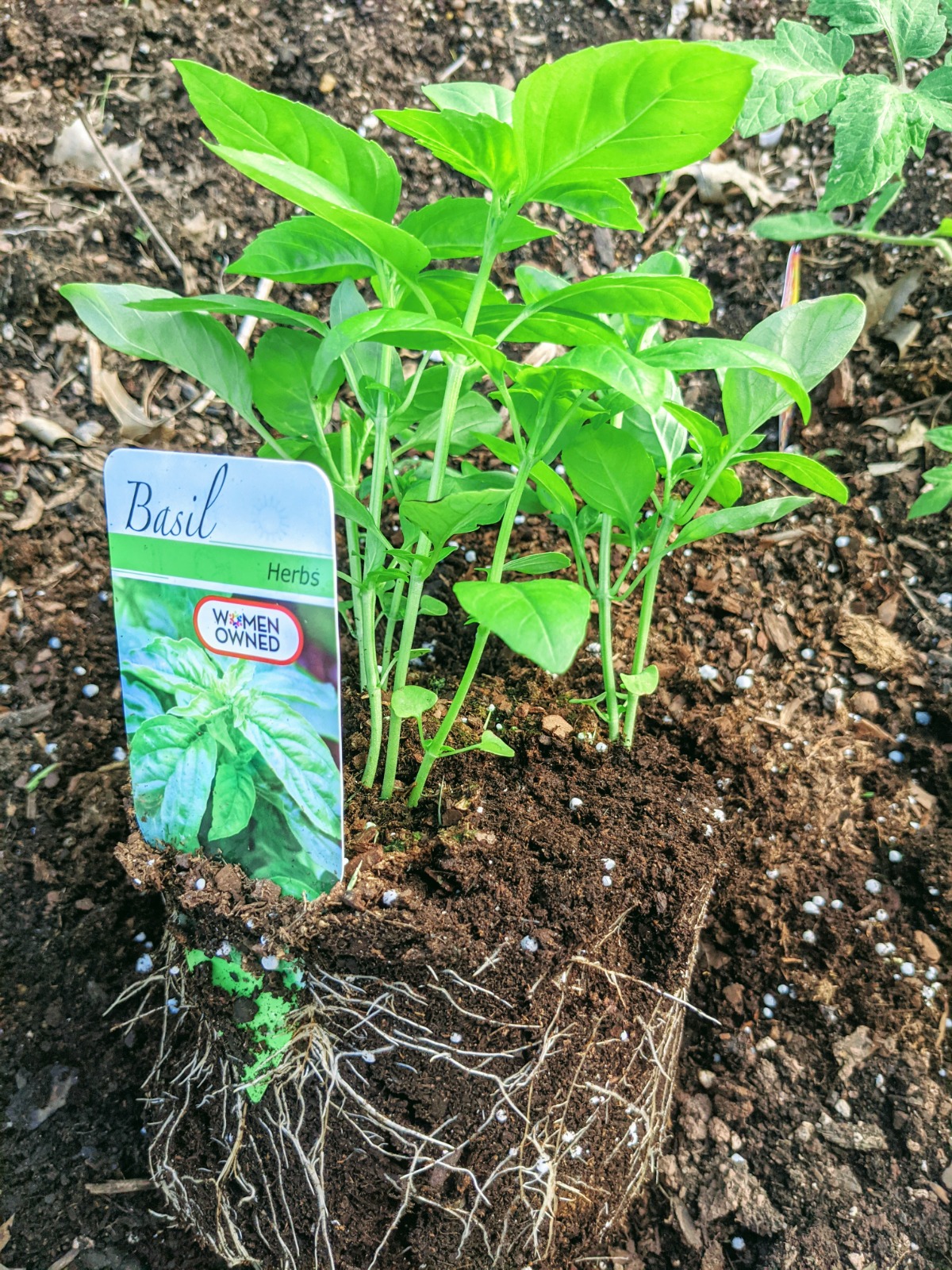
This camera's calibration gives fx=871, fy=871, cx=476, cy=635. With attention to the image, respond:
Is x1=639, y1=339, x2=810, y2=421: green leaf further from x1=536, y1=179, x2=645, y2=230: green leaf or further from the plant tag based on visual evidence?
the plant tag

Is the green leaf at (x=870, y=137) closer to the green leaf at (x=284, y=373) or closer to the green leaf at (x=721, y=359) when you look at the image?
the green leaf at (x=721, y=359)

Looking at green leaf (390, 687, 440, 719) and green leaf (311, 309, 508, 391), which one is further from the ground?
green leaf (311, 309, 508, 391)

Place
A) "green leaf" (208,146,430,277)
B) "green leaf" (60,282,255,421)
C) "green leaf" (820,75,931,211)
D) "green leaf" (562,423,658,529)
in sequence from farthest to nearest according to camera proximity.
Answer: "green leaf" (820,75,931,211)
"green leaf" (562,423,658,529)
"green leaf" (60,282,255,421)
"green leaf" (208,146,430,277)

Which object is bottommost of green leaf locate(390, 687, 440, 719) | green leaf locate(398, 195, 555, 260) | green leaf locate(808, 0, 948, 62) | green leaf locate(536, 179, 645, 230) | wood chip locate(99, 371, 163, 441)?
green leaf locate(390, 687, 440, 719)

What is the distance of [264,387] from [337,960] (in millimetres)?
545

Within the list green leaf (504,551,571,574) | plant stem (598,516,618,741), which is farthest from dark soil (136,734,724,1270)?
green leaf (504,551,571,574)

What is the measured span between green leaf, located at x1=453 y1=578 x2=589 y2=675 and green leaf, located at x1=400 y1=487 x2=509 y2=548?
7cm

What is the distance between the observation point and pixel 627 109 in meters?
0.60

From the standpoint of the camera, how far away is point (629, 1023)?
89cm

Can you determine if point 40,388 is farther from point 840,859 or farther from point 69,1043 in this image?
point 840,859

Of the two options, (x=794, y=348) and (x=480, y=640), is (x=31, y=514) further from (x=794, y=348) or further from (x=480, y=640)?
(x=794, y=348)

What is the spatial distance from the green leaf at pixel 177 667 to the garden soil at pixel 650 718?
0.23m

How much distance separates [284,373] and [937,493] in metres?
0.85

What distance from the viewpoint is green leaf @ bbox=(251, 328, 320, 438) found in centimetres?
83
